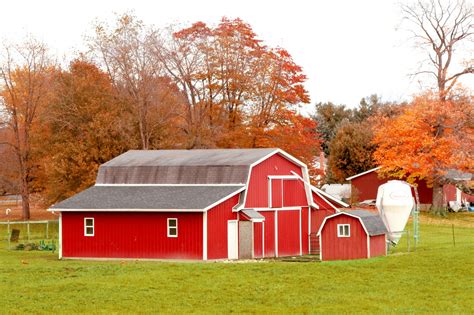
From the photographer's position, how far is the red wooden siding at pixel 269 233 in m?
48.9

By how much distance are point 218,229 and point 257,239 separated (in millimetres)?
3022

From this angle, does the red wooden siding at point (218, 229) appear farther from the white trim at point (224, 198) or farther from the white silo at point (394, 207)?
the white silo at point (394, 207)

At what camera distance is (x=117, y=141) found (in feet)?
220

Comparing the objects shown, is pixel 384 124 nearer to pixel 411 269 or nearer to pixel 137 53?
pixel 137 53

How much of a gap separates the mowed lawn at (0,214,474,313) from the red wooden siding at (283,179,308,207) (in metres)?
8.75

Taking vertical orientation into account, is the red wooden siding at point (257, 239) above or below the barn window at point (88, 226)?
below

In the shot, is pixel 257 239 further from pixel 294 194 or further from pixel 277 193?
pixel 294 194

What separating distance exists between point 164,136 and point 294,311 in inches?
1691

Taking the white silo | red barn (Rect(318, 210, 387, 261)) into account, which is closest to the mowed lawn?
red barn (Rect(318, 210, 387, 261))

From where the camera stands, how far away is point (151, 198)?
47.4m

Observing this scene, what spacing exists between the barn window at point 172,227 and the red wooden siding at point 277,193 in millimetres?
6283

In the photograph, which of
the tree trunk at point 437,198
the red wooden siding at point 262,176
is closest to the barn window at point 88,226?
the red wooden siding at point 262,176

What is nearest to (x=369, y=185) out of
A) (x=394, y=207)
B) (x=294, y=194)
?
(x=394, y=207)

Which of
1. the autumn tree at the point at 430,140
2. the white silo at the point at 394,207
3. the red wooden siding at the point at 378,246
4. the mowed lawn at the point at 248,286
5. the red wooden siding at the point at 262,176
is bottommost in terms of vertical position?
the mowed lawn at the point at 248,286
